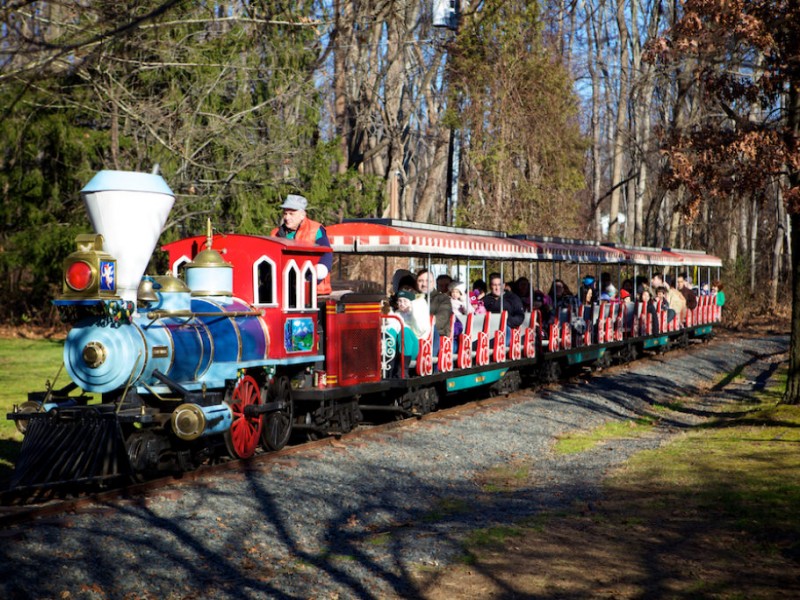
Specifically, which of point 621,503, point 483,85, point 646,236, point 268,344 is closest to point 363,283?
point 268,344

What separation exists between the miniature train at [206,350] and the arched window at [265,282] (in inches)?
0.5

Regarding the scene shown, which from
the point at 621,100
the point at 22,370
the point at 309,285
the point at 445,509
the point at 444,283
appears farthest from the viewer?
the point at 621,100

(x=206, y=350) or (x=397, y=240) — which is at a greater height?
(x=397, y=240)

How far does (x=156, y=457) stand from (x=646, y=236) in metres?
34.0

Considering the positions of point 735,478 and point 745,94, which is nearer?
point 735,478

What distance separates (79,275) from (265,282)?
8.68 feet

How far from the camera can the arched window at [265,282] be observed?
35.6 feet

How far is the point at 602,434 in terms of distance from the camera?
13.9m

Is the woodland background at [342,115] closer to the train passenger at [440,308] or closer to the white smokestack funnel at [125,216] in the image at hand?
the white smokestack funnel at [125,216]

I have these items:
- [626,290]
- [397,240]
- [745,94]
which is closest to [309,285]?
[397,240]

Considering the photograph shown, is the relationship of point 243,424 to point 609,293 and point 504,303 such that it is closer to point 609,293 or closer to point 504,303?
point 504,303

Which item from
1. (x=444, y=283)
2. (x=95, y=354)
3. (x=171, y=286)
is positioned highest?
(x=171, y=286)

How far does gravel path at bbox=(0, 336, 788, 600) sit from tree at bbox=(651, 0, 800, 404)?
3.62m

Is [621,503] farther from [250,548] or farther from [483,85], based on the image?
[483,85]
